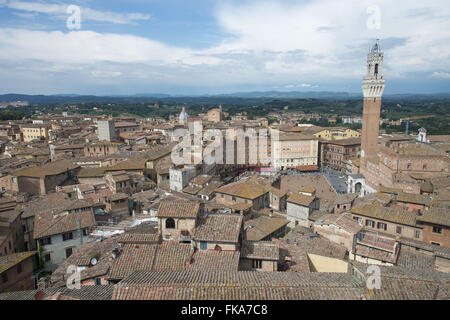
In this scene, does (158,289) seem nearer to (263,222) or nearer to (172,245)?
(172,245)

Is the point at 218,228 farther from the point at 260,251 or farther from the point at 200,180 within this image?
the point at 200,180

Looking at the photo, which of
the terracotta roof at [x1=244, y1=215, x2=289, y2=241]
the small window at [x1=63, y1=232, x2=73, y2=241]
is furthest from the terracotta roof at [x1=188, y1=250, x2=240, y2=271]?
the small window at [x1=63, y1=232, x2=73, y2=241]

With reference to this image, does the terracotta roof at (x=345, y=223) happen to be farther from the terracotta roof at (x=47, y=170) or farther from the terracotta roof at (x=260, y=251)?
the terracotta roof at (x=47, y=170)

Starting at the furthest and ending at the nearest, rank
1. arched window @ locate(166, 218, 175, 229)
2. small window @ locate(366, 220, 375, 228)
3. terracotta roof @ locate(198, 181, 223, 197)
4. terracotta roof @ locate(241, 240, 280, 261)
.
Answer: terracotta roof @ locate(198, 181, 223, 197), small window @ locate(366, 220, 375, 228), arched window @ locate(166, 218, 175, 229), terracotta roof @ locate(241, 240, 280, 261)

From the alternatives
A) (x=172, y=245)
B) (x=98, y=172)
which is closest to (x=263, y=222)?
(x=172, y=245)

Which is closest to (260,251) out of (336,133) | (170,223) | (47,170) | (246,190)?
(170,223)

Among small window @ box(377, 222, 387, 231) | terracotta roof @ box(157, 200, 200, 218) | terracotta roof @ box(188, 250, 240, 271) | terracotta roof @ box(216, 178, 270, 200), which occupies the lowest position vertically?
small window @ box(377, 222, 387, 231)

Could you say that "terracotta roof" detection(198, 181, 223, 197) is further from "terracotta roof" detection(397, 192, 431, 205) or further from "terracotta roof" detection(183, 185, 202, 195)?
"terracotta roof" detection(397, 192, 431, 205)
